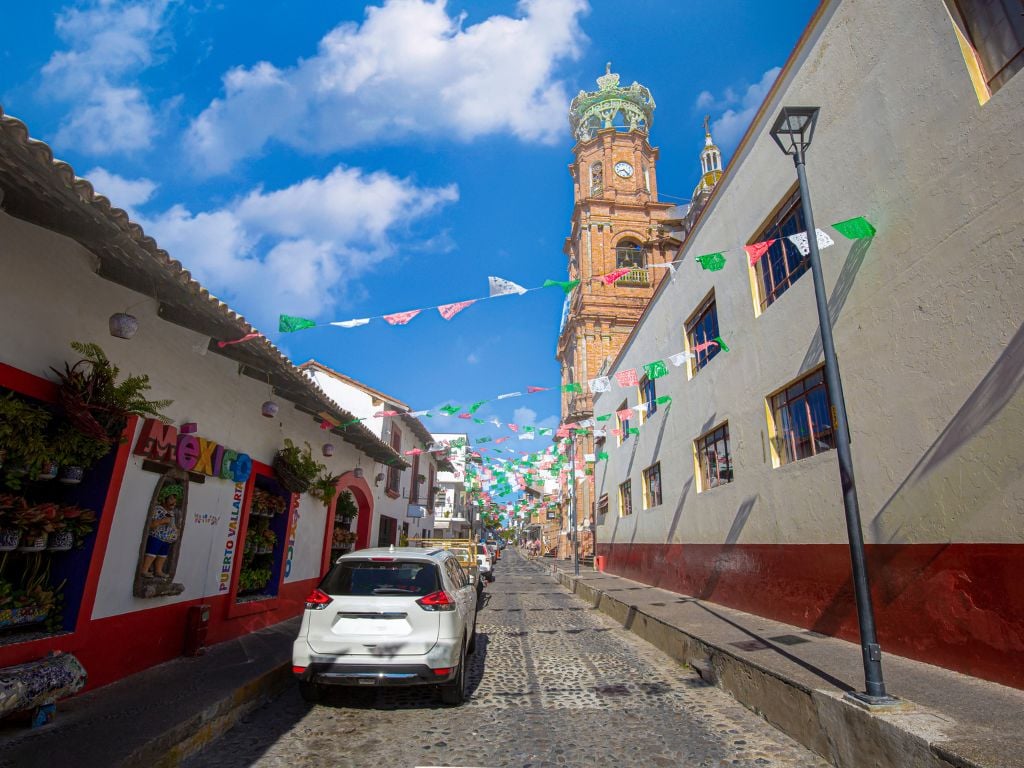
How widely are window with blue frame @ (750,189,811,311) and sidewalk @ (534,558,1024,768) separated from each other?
553cm

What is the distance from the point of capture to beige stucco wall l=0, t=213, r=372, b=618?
4.67 m

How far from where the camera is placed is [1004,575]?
4766 mm

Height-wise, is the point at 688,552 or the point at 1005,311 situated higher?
the point at 1005,311

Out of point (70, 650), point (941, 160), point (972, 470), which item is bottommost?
point (70, 650)

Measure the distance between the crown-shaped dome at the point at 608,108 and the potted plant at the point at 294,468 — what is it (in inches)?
1554

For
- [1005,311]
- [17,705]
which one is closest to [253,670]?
[17,705]

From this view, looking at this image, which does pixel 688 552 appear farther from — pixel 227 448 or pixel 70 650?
pixel 70 650

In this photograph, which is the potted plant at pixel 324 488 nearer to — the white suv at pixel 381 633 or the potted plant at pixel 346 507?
the potted plant at pixel 346 507

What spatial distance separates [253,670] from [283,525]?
164 inches

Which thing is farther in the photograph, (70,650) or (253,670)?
(253,670)

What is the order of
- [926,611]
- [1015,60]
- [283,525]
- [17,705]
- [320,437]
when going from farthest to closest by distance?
[320,437], [283,525], [926,611], [1015,60], [17,705]

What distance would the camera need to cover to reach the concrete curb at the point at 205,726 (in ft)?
12.7

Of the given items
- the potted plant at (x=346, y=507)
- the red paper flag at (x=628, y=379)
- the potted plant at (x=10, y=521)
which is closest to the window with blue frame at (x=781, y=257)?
the red paper flag at (x=628, y=379)

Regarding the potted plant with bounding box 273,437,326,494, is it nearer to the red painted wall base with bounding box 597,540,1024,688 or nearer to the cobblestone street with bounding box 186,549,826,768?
the cobblestone street with bounding box 186,549,826,768
